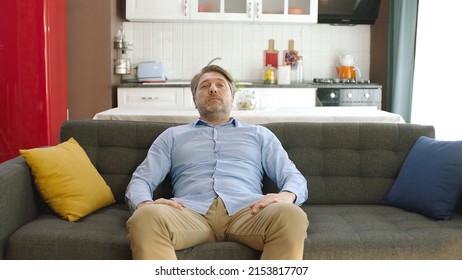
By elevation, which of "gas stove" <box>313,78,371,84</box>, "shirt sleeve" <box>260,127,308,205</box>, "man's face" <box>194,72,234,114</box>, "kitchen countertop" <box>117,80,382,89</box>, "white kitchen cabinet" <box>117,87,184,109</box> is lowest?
"shirt sleeve" <box>260,127,308,205</box>

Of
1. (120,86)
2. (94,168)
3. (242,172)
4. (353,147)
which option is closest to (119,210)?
(94,168)

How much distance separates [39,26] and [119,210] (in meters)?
2.34

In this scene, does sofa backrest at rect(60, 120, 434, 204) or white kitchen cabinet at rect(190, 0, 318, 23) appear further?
white kitchen cabinet at rect(190, 0, 318, 23)

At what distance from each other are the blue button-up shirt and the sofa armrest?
1.32ft

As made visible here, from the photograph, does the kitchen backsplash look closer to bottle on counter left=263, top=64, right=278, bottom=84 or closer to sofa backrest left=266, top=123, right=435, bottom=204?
bottle on counter left=263, top=64, right=278, bottom=84

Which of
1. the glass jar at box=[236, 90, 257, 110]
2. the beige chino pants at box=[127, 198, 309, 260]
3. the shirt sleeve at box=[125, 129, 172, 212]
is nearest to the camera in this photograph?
the beige chino pants at box=[127, 198, 309, 260]

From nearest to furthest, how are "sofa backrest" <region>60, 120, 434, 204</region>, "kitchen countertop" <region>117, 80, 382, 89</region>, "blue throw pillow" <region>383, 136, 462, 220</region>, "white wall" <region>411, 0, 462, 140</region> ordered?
"blue throw pillow" <region>383, 136, 462, 220</region> < "sofa backrest" <region>60, 120, 434, 204</region> < "white wall" <region>411, 0, 462, 140</region> < "kitchen countertop" <region>117, 80, 382, 89</region>

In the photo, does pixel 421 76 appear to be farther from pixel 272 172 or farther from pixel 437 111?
pixel 272 172

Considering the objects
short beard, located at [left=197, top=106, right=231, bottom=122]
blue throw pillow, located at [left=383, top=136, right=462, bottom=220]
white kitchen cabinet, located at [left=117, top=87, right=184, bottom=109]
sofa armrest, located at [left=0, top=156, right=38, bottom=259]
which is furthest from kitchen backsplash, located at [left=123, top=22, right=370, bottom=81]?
sofa armrest, located at [left=0, top=156, right=38, bottom=259]

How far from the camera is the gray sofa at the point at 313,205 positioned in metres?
2.30

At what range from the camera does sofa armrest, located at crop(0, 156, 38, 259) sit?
2.32 m

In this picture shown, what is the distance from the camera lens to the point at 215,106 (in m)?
2.81

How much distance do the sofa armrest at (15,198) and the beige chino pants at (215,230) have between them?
1.61 feet

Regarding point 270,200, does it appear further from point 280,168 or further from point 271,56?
point 271,56
